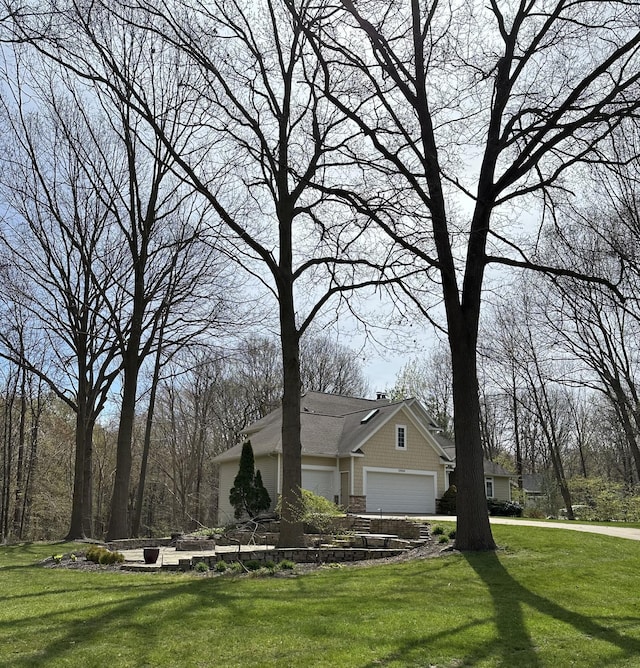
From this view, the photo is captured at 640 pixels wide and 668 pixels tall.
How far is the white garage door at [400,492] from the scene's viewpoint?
24.1m

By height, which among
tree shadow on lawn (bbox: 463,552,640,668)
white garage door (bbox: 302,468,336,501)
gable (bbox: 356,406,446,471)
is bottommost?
tree shadow on lawn (bbox: 463,552,640,668)

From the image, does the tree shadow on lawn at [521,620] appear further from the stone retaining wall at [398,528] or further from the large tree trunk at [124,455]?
the large tree trunk at [124,455]

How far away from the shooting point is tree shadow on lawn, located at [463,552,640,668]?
4.88 m

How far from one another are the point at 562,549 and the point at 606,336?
14238mm

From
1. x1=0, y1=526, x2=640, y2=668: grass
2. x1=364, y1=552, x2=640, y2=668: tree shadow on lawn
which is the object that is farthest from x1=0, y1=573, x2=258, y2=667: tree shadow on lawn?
x1=364, y1=552, x2=640, y2=668: tree shadow on lawn

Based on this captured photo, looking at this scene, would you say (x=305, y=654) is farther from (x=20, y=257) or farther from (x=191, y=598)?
(x=20, y=257)

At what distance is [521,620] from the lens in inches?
229

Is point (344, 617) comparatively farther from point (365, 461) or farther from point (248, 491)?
point (365, 461)

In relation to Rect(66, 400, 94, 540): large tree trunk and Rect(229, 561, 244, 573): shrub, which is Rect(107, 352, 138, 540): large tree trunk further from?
Rect(229, 561, 244, 573): shrub

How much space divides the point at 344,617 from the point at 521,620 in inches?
66.6

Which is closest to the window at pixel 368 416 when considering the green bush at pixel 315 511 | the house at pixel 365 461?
the house at pixel 365 461

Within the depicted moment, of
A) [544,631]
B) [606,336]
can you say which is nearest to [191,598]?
[544,631]

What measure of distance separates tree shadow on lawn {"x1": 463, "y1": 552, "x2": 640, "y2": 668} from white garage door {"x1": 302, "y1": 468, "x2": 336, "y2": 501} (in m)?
15.9

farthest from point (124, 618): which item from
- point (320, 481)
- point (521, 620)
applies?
point (320, 481)
